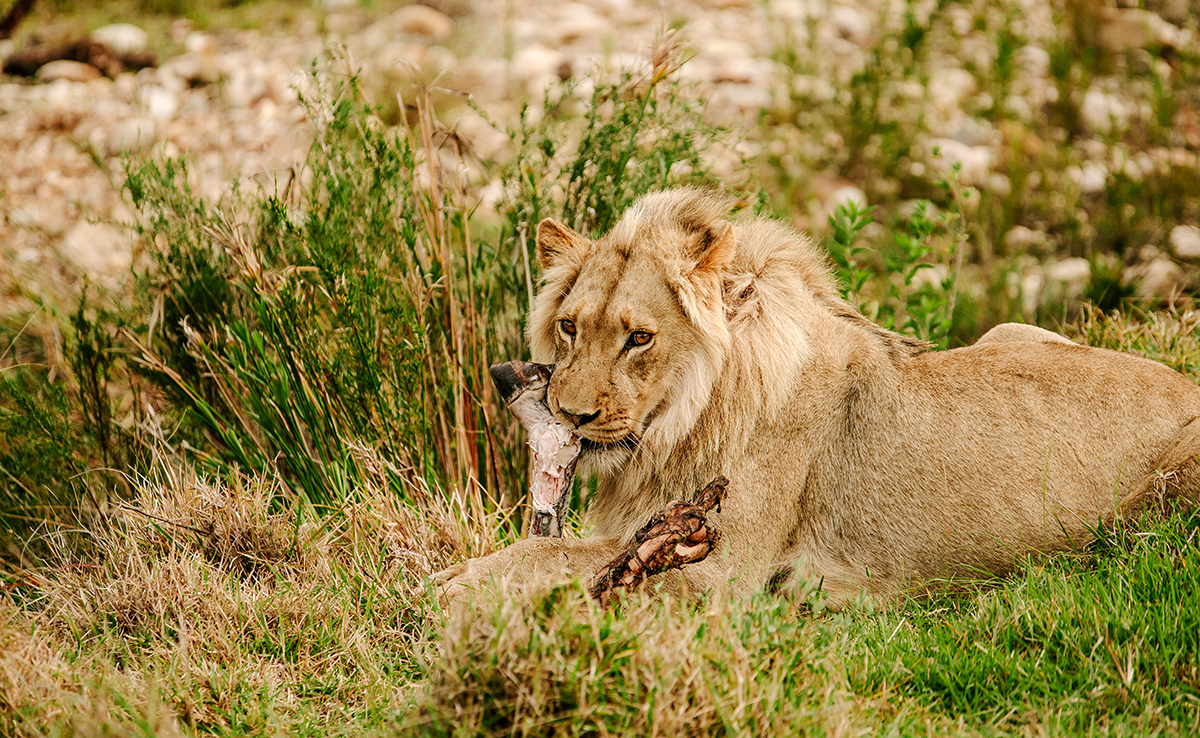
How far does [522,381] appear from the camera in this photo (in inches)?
146

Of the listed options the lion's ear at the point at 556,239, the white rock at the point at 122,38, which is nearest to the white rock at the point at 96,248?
the white rock at the point at 122,38

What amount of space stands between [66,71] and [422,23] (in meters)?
4.25

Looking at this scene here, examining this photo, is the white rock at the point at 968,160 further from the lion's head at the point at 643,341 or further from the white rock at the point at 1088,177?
the lion's head at the point at 643,341

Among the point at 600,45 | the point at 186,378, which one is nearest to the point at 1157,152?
the point at 600,45

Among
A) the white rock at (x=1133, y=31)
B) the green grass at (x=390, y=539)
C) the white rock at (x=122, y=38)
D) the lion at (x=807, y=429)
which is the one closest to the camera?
the green grass at (x=390, y=539)

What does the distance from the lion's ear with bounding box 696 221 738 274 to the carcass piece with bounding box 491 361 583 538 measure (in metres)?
0.72

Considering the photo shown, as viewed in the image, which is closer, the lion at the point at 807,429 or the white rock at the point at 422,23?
the lion at the point at 807,429

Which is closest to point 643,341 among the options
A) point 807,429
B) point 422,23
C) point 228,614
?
point 807,429

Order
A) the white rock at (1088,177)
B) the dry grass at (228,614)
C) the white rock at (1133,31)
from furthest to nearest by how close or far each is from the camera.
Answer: the white rock at (1133,31)
the white rock at (1088,177)
the dry grass at (228,614)

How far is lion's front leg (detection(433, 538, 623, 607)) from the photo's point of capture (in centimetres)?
353

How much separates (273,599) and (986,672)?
8.39 ft

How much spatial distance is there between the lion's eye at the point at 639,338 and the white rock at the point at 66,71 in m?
9.91

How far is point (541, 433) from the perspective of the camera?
143 inches

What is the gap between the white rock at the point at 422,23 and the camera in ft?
41.1
